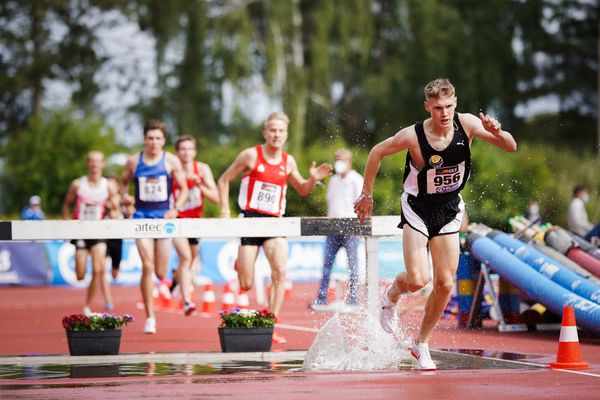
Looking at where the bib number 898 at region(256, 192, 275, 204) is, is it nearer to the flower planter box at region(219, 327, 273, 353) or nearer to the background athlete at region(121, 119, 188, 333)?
the background athlete at region(121, 119, 188, 333)

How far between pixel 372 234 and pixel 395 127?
4058cm

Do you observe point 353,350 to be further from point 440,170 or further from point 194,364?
point 440,170

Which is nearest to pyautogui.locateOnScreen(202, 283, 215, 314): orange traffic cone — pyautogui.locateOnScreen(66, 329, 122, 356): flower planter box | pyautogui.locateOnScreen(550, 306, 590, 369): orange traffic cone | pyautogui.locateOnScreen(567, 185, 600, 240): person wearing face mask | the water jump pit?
pyautogui.locateOnScreen(66, 329, 122, 356): flower planter box

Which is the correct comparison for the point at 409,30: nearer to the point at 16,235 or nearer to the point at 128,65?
the point at 128,65

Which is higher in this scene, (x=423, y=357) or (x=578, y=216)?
(x=578, y=216)

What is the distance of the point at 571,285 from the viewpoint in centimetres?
1406

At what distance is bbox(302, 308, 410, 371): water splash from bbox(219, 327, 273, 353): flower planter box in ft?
3.76

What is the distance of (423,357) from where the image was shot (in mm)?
10258

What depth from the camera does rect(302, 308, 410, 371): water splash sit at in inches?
420

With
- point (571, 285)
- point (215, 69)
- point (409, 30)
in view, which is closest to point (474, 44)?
point (409, 30)

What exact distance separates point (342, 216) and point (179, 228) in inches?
270

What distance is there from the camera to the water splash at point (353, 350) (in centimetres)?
1067

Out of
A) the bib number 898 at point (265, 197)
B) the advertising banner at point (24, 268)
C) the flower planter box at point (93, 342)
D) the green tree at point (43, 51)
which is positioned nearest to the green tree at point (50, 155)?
the green tree at point (43, 51)

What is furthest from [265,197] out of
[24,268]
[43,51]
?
[43,51]
